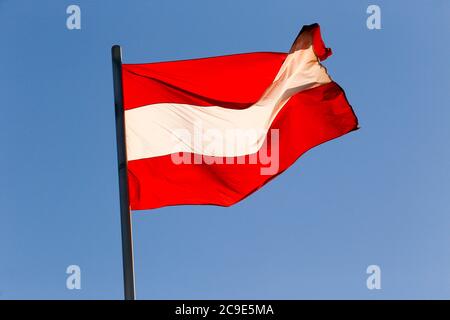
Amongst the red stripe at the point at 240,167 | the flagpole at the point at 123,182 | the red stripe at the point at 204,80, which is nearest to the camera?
the flagpole at the point at 123,182

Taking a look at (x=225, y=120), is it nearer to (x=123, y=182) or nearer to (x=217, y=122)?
(x=217, y=122)

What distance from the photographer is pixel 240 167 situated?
12.3 m

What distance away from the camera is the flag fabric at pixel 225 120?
39.0ft

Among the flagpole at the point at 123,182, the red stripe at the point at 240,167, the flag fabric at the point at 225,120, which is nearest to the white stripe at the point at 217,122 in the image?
the flag fabric at the point at 225,120

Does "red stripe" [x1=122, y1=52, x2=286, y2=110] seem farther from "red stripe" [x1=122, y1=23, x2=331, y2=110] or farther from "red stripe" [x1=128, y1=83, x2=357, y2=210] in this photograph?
"red stripe" [x1=128, y1=83, x2=357, y2=210]

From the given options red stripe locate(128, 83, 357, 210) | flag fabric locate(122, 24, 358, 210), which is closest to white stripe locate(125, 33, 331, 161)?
flag fabric locate(122, 24, 358, 210)

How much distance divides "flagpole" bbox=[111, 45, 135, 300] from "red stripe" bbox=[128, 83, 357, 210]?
1.11m

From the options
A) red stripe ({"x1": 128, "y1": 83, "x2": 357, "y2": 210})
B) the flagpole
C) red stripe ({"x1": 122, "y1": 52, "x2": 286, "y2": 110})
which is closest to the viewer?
the flagpole

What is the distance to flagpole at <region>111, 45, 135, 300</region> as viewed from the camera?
973cm

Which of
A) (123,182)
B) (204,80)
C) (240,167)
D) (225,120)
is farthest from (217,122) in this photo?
(123,182)

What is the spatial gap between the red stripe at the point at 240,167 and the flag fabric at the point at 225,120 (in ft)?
0.05

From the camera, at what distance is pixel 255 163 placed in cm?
1235

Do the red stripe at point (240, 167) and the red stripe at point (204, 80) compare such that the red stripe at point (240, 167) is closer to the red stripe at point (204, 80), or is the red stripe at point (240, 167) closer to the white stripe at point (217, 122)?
the white stripe at point (217, 122)
